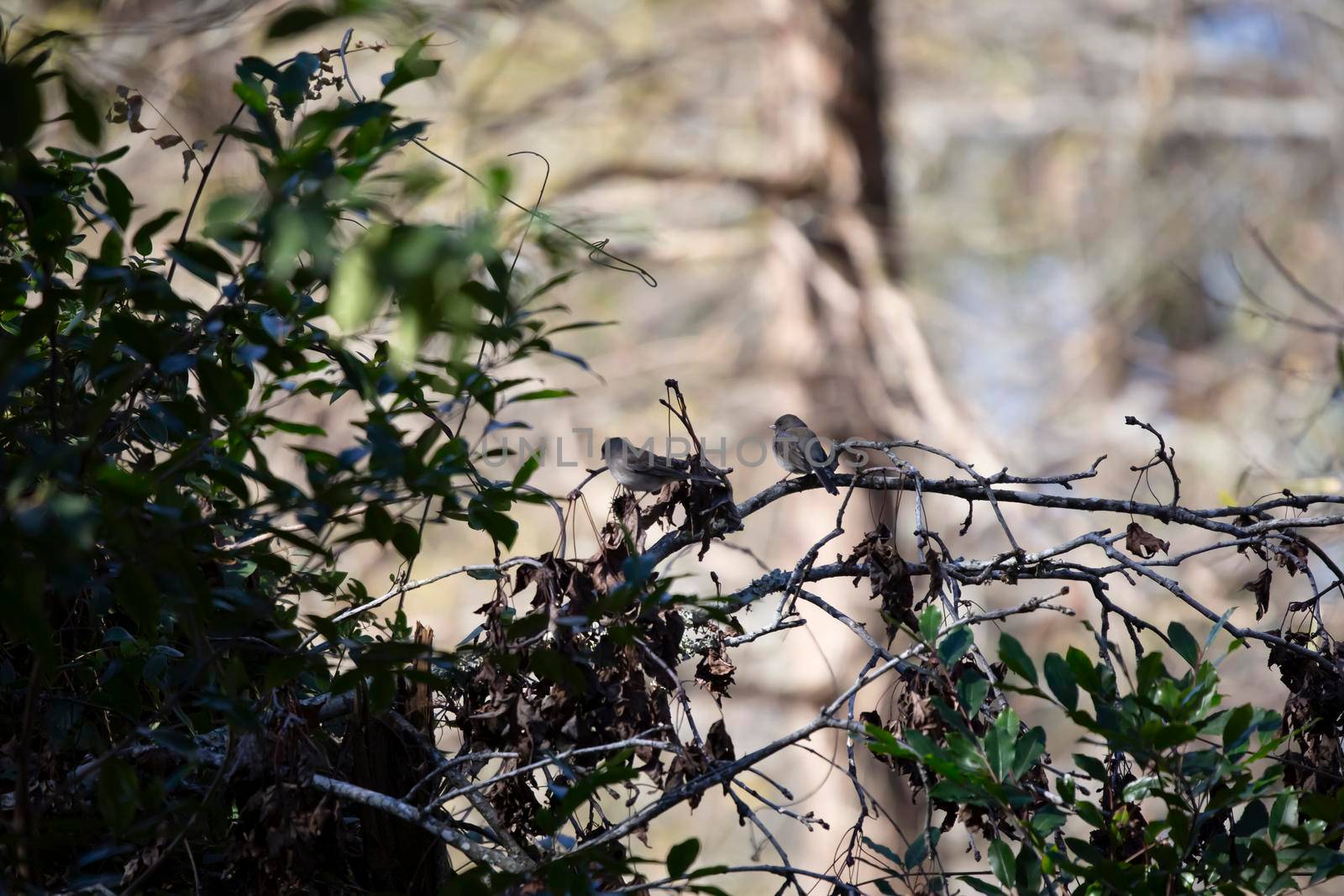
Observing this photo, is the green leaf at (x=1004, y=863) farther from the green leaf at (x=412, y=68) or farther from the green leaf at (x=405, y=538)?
the green leaf at (x=412, y=68)

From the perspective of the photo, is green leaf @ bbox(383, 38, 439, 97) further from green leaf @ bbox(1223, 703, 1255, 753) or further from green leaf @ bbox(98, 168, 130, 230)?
green leaf @ bbox(1223, 703, 1255, 753)

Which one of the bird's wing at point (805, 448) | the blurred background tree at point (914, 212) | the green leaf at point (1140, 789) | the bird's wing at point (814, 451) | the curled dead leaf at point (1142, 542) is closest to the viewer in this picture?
the green leaf at point (1140, 789)

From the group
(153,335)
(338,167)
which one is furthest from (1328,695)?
(153,335)

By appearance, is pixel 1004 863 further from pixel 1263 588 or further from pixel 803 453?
pixel 803 453

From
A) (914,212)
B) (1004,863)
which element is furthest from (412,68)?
(914,212)

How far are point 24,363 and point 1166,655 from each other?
26.3 feet

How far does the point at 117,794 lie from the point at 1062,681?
1.48 m

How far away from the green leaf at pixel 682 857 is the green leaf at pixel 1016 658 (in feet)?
1.93

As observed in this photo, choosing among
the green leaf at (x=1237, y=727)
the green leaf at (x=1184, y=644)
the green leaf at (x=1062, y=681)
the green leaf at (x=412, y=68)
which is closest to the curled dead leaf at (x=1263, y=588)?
the green leaf at (x=1184, y=644)

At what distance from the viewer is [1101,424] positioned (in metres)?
10.8

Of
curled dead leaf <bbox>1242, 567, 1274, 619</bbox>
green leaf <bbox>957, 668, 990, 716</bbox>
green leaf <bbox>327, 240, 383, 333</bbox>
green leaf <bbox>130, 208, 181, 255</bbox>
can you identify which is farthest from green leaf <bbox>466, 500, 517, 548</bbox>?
curled dead leaf <bbox>1242, 567, 1274, 619</bbox>

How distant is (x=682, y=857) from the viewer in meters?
1.65

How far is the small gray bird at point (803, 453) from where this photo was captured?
2635 mm

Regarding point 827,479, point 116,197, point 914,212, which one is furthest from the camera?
point 914,212
